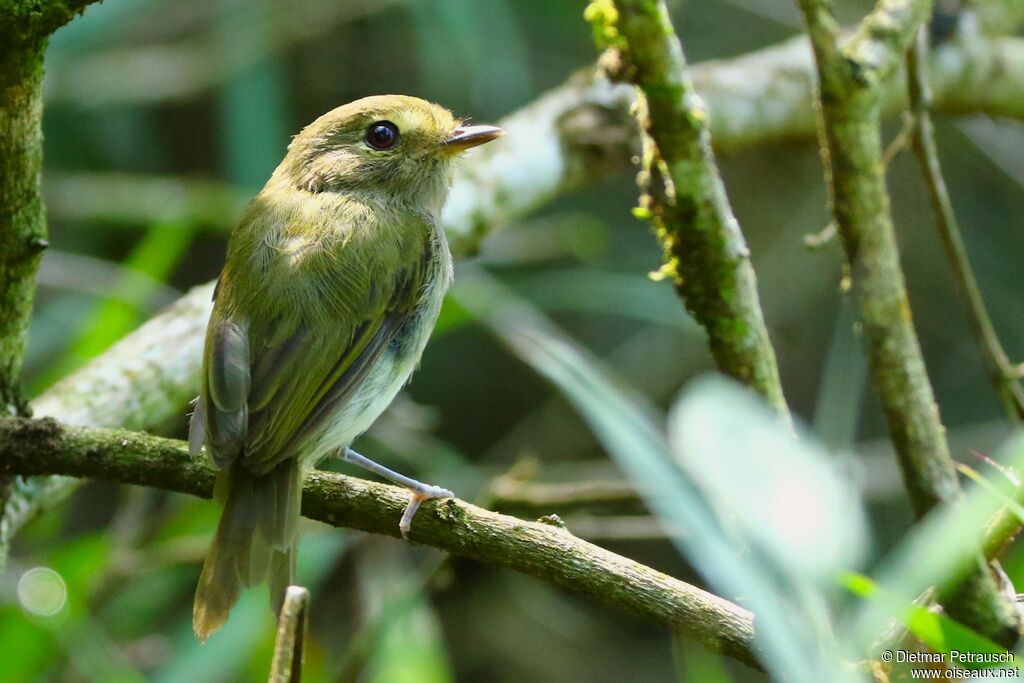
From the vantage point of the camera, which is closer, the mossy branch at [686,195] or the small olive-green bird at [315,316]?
the small olive-green bird at [315,316]

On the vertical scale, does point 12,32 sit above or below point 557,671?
above

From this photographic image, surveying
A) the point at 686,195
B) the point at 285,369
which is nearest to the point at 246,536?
the point at 285,369

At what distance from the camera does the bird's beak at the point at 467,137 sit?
3.54 metres

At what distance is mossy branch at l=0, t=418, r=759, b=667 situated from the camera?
217 centimetres

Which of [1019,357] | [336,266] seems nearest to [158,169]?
[336,266]

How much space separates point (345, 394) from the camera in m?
2.90

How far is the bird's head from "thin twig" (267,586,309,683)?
205cm

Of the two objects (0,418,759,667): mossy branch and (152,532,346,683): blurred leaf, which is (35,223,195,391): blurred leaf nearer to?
(152,532,346,683): blurred leaf

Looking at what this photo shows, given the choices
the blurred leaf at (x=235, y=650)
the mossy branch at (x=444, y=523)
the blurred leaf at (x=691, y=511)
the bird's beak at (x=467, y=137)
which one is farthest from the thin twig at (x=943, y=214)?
the blurred leaf at (x=235, y=650)

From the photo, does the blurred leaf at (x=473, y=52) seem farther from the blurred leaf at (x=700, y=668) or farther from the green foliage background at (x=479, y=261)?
the blurred leaf at (x=700, y=668)

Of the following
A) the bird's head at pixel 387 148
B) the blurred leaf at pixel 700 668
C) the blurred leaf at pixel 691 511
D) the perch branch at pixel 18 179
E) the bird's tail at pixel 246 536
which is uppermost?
the bird's head at pixel 387 148

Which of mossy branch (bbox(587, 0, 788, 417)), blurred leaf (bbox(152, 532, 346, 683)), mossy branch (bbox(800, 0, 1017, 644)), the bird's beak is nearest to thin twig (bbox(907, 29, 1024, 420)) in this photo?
mossy branch (bbox(800, 0, 1017, 644))

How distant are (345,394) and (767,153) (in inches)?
164

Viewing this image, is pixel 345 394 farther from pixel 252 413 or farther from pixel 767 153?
pixel 767 153
